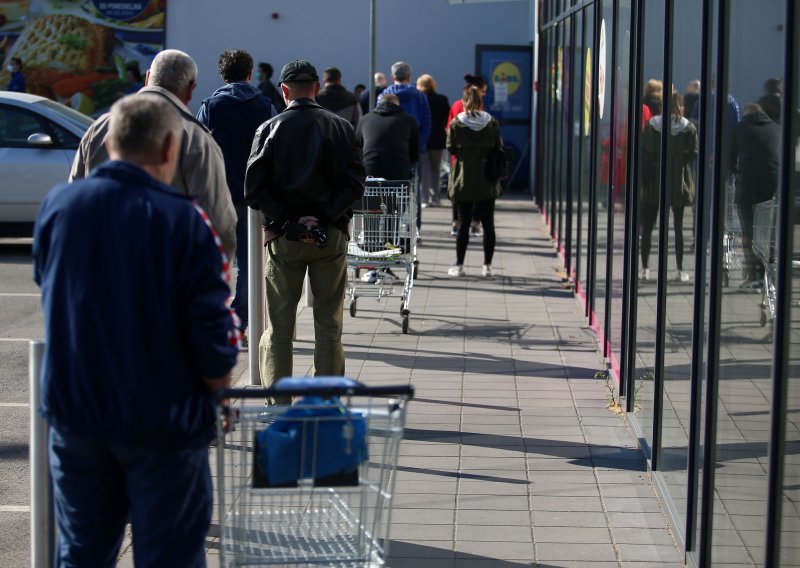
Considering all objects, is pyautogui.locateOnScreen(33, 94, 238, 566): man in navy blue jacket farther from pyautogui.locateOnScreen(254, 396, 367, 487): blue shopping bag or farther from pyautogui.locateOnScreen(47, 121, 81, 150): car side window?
pyautogui.locateOnScreen(47, 121, 81, 150): car side window

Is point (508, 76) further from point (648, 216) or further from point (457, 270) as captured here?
point (648, 216)

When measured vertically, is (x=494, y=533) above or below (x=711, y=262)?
below

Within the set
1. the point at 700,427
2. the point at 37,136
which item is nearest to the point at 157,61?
the point at 700,427

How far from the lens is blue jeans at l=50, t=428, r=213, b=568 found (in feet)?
10.5

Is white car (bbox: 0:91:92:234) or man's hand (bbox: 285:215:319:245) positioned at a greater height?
white car (bbox: 0:91:92:234)

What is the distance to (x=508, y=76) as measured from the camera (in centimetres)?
2189

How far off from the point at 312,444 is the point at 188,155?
2405 millimetres

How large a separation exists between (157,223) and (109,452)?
626 millimetres

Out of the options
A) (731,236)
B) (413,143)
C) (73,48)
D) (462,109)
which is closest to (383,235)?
(413,143)

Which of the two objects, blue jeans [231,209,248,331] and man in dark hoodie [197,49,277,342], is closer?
man in dark hoodie [197,49,277,342]

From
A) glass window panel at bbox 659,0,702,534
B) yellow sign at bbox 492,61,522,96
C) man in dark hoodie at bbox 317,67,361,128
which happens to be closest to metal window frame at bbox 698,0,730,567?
glass window panel at bbox 659,0,702,534

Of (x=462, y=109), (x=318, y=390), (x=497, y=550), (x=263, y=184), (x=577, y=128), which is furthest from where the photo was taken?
(x=462, y=109)

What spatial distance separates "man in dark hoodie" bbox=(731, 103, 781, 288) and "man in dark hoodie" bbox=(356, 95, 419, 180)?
24.8 feet

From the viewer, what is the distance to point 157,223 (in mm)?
3084
